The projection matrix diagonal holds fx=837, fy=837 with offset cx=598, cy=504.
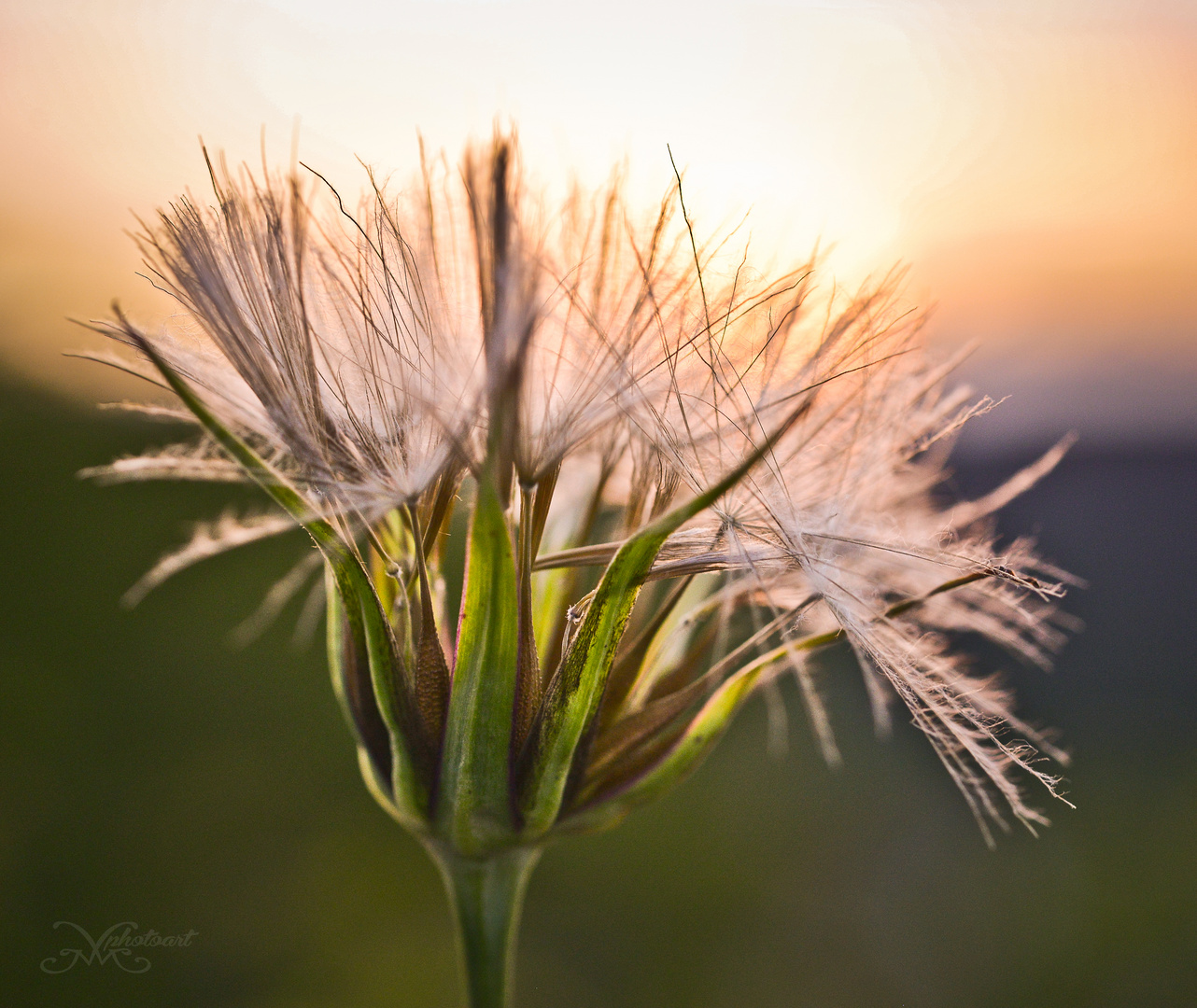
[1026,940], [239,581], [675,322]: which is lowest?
[1026,940]

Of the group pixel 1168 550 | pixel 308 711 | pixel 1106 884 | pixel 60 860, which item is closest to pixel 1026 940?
pixel 1106 884

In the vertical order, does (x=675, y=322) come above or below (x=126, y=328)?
above

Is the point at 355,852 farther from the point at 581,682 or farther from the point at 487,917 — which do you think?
the point at 581,682

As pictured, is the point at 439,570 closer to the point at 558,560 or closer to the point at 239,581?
the point at 558,560
